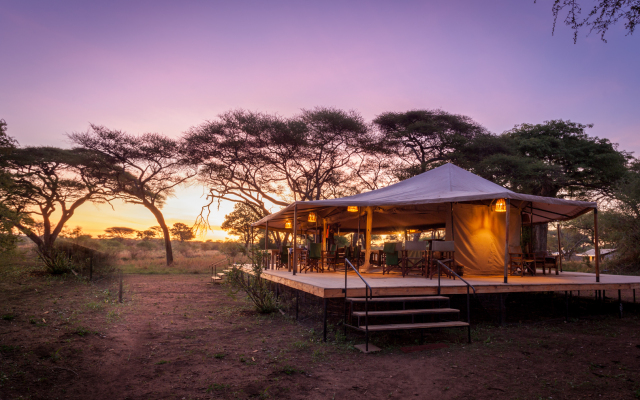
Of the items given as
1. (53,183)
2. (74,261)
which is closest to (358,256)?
(74,261)

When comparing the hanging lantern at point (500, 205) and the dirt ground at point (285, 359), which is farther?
the hanging lantern at point (500, 205)

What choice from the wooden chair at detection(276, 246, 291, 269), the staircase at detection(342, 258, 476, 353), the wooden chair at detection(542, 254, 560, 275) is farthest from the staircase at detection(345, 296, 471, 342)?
the wooden chair at detection(276, 246, 291, 269)

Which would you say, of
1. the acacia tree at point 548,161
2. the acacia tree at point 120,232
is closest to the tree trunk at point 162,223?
the acacia tree at point 548,161

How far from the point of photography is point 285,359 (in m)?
5.00

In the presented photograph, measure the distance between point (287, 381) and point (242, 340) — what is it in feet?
6.69

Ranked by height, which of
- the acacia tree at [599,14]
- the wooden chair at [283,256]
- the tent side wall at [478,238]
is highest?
the acacia tree at [599,14]

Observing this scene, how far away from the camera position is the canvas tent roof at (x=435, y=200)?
28.2ft

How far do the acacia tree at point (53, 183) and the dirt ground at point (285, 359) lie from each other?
13.3 metres

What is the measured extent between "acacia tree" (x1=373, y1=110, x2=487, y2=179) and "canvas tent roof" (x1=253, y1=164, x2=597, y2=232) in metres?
5.75

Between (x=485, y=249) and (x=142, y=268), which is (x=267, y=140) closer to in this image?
(x=142, y=268)

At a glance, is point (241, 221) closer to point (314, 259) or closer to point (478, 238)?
point (314, 259)

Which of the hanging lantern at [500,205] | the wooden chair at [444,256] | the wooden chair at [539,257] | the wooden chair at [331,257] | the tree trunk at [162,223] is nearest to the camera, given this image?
the wooden chair at [444,256]

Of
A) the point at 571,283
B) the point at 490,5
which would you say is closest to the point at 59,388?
the point at 571,283

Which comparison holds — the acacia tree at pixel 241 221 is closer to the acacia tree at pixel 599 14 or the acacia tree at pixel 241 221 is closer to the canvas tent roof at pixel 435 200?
the canvas tent roof at pixel 435 200
